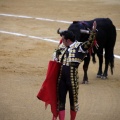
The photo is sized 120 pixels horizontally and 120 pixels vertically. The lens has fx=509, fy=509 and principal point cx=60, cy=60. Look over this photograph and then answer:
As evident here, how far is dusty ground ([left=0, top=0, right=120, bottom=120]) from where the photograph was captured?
932cm

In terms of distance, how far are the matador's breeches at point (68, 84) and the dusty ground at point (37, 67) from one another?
869mm

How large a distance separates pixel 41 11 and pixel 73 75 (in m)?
15.6

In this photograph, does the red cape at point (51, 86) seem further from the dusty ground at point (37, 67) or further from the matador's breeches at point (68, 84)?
the dusty ground at point (37, 67)

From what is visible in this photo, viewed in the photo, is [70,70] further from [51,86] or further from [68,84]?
[51,86]

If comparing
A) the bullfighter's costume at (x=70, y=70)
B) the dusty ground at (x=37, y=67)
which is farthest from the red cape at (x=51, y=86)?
the dusty ground at (x=37, y=67)

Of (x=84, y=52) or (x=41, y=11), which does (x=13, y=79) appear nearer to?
(x=84, y=52)

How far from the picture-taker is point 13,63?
13.6 metres

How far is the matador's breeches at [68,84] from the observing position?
26.1ft

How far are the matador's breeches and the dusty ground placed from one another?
869 millimetres

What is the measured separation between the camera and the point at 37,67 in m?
13.1

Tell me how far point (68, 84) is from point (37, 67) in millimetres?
5135

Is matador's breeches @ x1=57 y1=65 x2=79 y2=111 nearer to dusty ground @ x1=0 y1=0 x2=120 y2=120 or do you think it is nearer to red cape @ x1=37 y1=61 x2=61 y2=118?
red cape @ x1=37 y1=61 x2=61 y2=118

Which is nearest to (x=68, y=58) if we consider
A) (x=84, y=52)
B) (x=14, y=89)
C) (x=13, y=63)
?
(x=84, y=52)

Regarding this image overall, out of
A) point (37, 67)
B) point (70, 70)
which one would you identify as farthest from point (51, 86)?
point (37, 67)
